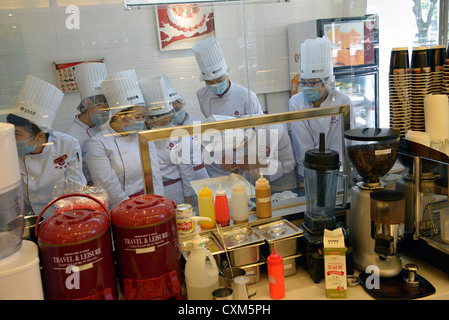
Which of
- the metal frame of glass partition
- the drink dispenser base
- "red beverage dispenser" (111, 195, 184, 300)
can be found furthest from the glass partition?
the drink dispenser base

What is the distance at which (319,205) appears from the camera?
162 cm

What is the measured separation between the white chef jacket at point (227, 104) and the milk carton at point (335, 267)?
75 cm

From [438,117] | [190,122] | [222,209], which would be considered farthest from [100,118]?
[438,117]

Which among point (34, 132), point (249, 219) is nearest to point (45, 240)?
point (249, 219)

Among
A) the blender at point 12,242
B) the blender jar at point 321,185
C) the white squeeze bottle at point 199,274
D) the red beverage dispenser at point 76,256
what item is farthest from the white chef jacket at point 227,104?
the blender at point 12,242

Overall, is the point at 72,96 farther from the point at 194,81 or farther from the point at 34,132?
the point at 194,81

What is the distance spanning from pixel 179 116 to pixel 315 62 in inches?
34.7

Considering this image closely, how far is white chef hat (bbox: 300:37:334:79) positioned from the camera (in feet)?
7.60

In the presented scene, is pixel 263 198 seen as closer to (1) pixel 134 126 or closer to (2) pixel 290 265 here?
(2) pixel 290 265

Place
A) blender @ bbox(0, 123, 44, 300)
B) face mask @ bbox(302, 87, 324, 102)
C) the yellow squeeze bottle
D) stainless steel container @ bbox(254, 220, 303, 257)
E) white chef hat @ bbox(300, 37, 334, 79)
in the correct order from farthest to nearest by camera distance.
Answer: white chef hat @ bbox(300, 37, 334, 79)
face mask @ bbox(302, 87, 324, 102)
the yellow squeeze bottle
stainless steel container @ bbox(254, 220, 303, 257)
blender @ bbox(0, 123, 44, 300)

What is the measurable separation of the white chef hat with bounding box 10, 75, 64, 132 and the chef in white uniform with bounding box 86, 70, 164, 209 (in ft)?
0.80

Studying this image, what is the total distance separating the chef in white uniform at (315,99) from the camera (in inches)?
78.5

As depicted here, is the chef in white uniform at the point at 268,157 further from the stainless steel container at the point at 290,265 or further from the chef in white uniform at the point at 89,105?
the chef in white uniform at the point at 89,105

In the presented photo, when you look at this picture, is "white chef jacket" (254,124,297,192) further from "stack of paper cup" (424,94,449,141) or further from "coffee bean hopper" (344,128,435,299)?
"stack of paper cup" (424,94,449,141)
